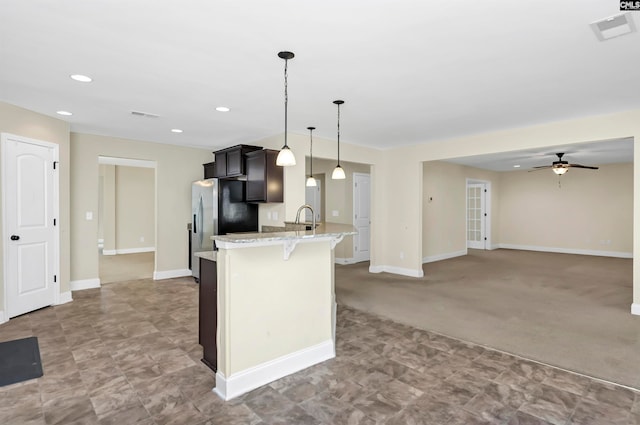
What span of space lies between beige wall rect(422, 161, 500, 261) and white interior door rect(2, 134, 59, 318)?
6.76 m

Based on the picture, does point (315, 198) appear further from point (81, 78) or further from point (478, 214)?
point (478, 214)

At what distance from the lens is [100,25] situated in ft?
7.23

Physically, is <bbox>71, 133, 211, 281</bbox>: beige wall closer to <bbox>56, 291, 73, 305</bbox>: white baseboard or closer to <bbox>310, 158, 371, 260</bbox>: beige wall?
<bbox>56, 291, 73, 305</bbox>: white baseboard

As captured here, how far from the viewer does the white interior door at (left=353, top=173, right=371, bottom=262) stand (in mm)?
7848

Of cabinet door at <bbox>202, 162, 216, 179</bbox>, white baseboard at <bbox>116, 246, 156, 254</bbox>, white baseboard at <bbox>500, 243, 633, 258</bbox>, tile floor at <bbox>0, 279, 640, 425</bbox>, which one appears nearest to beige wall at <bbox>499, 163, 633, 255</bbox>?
white baseboard at <bbox>500, 243, 633, 258</bbox>

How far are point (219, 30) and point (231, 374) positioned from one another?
2.32 meters

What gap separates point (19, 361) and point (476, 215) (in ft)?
34.6

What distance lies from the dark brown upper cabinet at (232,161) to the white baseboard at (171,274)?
6.26ft

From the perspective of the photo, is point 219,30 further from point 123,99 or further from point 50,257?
point 50,257

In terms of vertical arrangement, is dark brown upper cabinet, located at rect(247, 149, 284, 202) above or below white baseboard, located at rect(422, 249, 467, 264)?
above

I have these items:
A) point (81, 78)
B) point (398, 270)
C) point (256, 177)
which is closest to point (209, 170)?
point (256, 177)

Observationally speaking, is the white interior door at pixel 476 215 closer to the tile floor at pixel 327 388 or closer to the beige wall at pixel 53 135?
the tile floor at pixel 327 388

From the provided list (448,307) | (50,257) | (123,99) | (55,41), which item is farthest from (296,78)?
(50,257)

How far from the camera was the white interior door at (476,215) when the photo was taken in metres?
10.3
